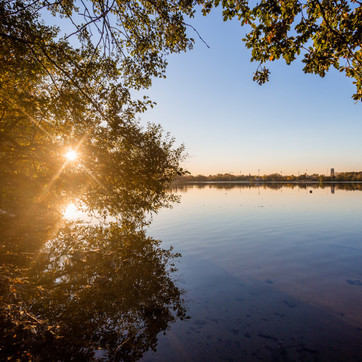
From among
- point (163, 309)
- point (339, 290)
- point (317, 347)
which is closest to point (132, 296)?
point (163, 309)

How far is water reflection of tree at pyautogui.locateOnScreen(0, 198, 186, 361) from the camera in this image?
21.0ft

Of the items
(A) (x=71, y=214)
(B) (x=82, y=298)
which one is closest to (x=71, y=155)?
(B) (x=82, y=298)

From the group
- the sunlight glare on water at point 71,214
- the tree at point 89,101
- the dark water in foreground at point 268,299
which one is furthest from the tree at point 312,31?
the sunlight glare on water at point 71,214

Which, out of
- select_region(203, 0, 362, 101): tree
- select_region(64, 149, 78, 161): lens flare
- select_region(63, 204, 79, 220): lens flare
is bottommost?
select_region(63, 204, 79, 220): lens flare

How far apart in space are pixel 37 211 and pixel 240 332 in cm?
2891

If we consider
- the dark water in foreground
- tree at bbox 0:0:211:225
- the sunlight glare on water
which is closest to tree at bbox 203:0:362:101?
tree at bbox 0:0:211:225

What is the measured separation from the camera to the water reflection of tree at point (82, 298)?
639 cm

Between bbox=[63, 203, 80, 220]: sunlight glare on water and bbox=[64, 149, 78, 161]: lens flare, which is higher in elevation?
bbox=[64, 149, 78, 161]: lens flare

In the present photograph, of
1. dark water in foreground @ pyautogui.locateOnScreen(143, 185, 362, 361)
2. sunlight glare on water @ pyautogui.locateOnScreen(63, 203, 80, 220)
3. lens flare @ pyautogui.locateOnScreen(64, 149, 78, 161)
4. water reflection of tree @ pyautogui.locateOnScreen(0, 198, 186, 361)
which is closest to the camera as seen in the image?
water reflection of tree @ pyautogui.locateOnScreen(0, 198, 186, 361)

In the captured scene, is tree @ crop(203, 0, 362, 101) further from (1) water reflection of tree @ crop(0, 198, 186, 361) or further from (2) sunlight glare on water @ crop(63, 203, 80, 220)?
(2) sunlight glare on water @ crop(63, 203, 80, 220)

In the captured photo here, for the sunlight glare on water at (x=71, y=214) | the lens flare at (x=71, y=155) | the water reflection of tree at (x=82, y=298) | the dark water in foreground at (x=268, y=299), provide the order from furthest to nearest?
the sunlight glare on water at (x=71, y=214), the lens flare at (x=71, y=155), the dark water in foreground at (x=268, y=299), the water reflection of tree at (x=82, y=298)

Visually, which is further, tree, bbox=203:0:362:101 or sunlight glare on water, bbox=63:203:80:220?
sunlight glare on water, bbox=63:203:80:220

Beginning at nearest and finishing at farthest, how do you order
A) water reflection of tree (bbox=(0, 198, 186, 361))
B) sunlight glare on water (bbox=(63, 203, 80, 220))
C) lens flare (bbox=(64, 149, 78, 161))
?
water reflection of tree (bbox=(0, 198, 186, 361)), lens flare (bbox=(64, 149, 78, 161)), sunlight glare on water (bbox=(63, 203, 80, 220))

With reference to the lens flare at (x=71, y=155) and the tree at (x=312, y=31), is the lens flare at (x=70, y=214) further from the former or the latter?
the tree at (x=312, y=31)
